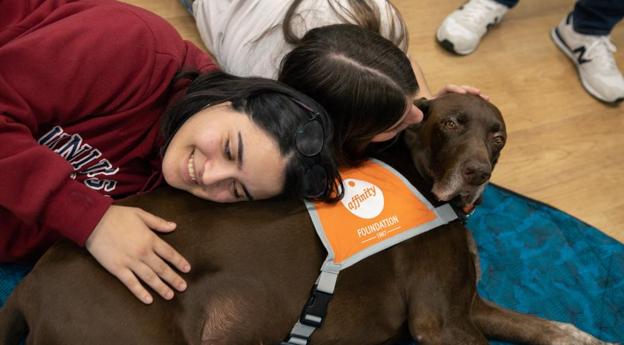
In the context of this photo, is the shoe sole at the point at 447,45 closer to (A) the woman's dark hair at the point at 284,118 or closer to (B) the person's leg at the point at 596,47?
(B) the person's leg at the point at 596,47

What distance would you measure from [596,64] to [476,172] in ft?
6.93

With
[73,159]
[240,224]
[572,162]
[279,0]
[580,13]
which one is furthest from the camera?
[580,13]

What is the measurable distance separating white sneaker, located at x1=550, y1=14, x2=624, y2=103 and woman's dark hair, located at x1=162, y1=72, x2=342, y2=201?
7.69 ft

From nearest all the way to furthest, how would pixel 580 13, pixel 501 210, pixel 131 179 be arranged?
1. pixel 131 179
2. pixel 501 210
3. pixel 580 13

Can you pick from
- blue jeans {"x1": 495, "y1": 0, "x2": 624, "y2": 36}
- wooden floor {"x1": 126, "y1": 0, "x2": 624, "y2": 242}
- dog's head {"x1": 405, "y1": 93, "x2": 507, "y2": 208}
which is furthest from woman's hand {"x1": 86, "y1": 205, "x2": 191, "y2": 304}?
blue jeans {"x1": 495, "y1": 0, "x2": 624, "y2": 36}

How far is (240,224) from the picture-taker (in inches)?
69.1

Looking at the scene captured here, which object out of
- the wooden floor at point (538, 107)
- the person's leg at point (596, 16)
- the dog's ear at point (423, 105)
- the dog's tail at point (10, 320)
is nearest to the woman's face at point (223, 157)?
the dog's tail at point (10, 320)

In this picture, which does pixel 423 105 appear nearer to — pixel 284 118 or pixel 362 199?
pixel 362 199

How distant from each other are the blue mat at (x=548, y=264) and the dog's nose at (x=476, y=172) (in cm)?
75

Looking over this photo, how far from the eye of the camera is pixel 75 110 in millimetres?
1804

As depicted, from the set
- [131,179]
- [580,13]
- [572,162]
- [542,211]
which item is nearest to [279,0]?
[131,179]

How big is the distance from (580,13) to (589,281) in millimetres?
1842

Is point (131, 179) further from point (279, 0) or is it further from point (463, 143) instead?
point (463, 143)

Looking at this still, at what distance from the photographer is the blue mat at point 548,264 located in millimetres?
2404
